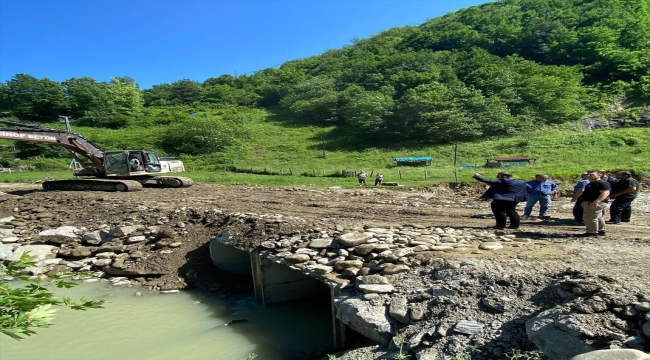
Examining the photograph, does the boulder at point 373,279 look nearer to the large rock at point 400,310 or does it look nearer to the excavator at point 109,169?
the large rock at point 400,310

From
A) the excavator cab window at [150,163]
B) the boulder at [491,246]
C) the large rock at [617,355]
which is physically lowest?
the boulder at [491,246]

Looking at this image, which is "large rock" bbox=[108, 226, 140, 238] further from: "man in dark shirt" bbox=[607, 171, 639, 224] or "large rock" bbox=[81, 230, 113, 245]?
"man in dark shirt" bbox=[607, 171, 639, 224]

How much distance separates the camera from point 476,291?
19.3 feet

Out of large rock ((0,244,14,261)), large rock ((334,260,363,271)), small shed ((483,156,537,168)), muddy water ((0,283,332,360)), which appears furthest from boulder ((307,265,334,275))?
small shed ((483,156,537,168))

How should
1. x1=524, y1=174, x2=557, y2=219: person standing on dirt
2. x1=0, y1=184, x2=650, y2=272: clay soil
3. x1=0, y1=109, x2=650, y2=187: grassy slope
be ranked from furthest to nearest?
x1=0, y1=109, x2=650, y2=187: grassy slope, x1=524, y1=174, x2=557, y2=219: person standing on dirt, x1=0, y1=184, x2=650, y2=272: clay soil

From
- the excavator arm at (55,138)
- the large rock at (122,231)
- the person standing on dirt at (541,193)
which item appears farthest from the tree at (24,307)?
the excavator arm at (55,138)

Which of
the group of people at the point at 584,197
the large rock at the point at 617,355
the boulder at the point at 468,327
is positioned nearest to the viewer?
the large rock at the point at 617,355

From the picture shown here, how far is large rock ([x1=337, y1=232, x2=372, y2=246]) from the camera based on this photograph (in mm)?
7961

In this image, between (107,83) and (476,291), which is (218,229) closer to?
(476,291)

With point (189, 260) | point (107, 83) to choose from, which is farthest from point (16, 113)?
point (189, 260)

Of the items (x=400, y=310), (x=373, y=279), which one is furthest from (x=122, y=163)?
(x=400, y=310)

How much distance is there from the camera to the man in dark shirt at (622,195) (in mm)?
8984

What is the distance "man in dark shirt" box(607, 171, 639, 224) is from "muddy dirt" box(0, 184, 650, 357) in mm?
397

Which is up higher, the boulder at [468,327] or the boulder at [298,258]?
the boulder at [298,258]
